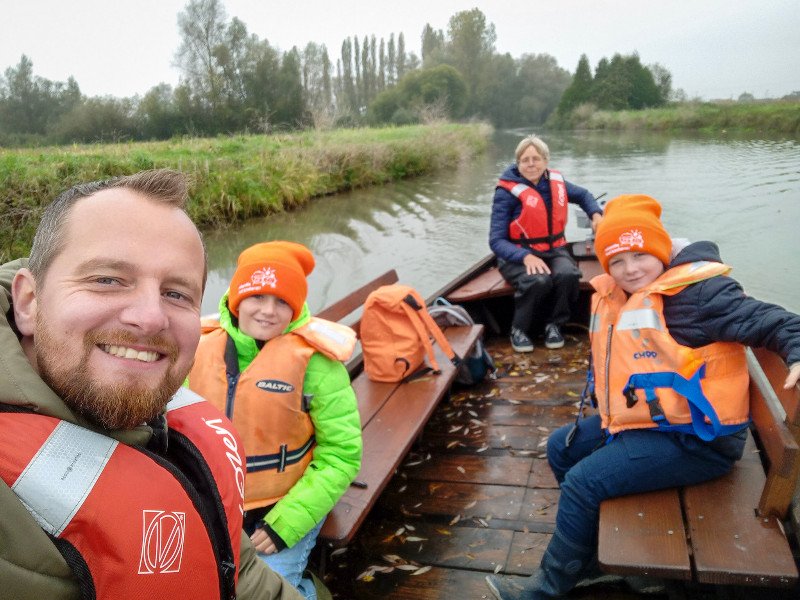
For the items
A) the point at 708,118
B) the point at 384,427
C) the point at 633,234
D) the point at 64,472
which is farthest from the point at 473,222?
the point at 708,118

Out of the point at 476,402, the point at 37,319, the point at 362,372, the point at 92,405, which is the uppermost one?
the point at 37,319

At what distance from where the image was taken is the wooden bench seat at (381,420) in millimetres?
2480

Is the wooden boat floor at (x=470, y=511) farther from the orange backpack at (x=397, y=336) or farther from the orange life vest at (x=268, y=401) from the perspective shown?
the orange life vest at (x=268, y=401)

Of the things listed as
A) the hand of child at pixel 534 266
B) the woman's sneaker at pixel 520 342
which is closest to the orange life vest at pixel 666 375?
the woman's sneaker at pixel 520 342

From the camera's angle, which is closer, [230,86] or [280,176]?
[280,176]

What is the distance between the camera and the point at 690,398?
216 centimetres

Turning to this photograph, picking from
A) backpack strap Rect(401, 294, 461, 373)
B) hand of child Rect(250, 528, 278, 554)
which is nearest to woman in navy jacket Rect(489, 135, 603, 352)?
backpack strap Rect(401, 294, 461, 373)

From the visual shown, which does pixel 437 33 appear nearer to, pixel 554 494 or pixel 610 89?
pixel 610 89

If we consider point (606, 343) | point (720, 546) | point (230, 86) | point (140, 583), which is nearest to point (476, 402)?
point (606, 343)

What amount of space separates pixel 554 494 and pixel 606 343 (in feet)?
3.20

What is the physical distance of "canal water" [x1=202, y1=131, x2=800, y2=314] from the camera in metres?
11.0

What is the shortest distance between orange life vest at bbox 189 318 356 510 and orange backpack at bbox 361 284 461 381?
4.26 ft

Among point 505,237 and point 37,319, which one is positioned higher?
point 37,319

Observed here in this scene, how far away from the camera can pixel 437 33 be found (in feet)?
272
